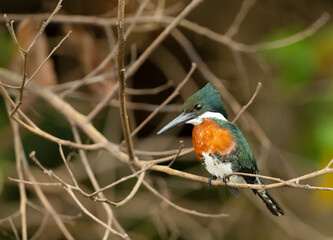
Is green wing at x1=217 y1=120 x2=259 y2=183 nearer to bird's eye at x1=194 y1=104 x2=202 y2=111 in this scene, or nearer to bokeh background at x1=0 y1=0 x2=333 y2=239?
bird's eye at x1=194 y1=104 x2=202 y2=111

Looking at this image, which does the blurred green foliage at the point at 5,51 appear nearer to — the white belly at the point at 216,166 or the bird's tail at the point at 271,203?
the white belly at the point at 216,166

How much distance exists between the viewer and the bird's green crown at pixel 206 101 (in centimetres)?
205

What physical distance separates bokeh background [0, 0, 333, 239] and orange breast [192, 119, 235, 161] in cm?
119

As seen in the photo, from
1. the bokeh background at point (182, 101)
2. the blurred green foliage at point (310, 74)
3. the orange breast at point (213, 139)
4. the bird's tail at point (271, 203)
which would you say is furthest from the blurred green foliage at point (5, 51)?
the bird's tail at point (271, 203)

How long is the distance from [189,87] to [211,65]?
587mm

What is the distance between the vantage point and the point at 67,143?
2162mm

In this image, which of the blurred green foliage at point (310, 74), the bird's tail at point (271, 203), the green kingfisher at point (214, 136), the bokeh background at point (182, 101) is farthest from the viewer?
the blurred green foliage at point (310, 74)

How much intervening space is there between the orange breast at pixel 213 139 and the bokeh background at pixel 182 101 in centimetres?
119

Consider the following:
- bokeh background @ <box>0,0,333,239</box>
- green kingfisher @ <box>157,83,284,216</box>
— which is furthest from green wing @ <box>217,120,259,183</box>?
bokeh background @ <box>0,0,333,239</box>

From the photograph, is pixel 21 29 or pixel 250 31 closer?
pixel 21 29

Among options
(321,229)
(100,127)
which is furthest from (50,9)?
(321,229)

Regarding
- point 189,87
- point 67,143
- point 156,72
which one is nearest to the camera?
point 67,143

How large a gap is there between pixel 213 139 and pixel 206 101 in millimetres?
152

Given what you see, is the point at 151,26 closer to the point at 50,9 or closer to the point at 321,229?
the point at 50,9
